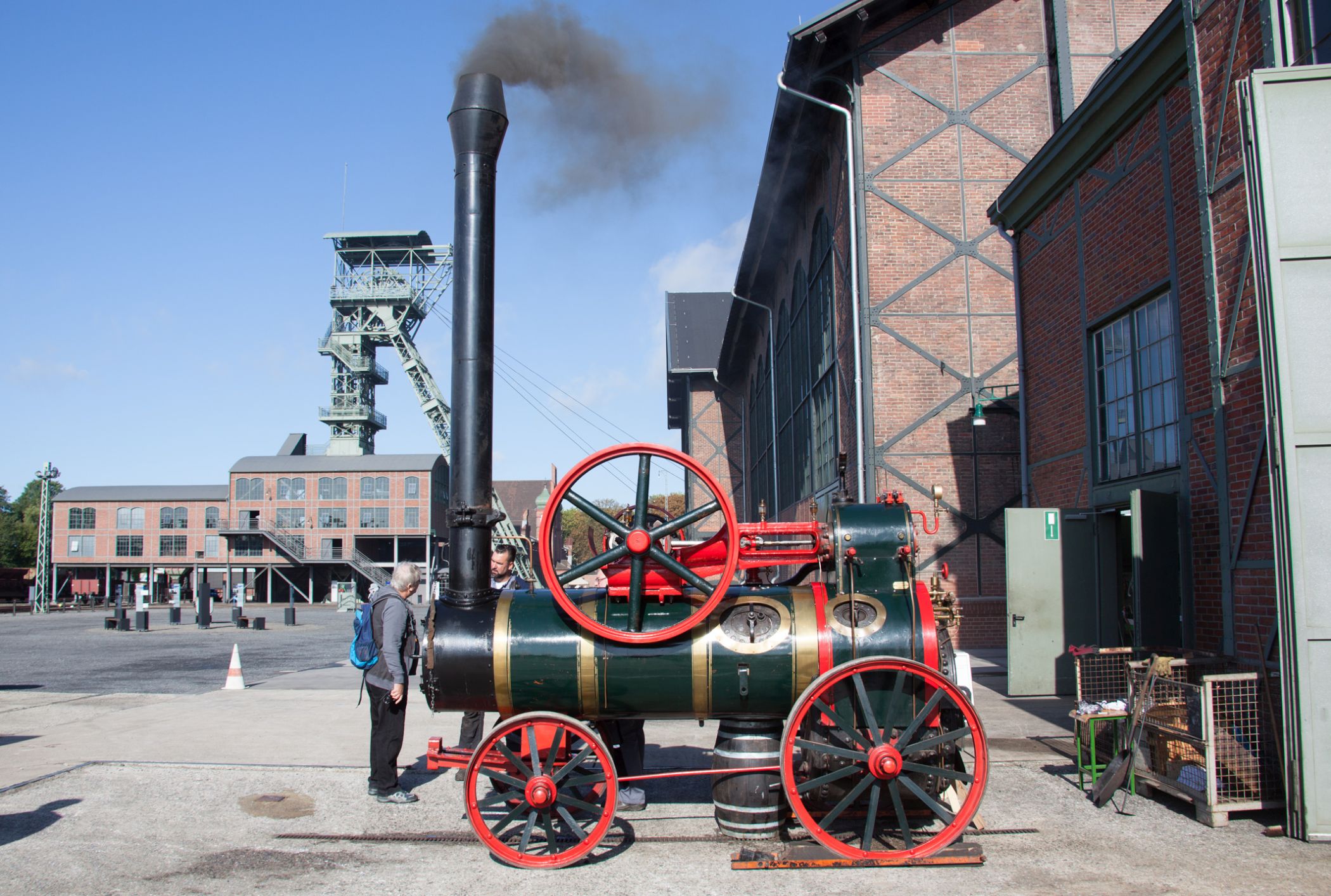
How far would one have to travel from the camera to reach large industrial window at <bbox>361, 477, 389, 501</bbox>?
55281 mm

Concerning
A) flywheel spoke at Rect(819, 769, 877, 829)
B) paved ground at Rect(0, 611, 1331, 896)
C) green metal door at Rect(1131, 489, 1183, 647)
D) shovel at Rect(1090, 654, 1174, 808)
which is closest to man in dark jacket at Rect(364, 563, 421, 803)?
paved ground at Rect(0, 611, 1331, 896)

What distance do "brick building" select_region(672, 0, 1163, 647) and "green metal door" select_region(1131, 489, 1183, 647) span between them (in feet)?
22.3

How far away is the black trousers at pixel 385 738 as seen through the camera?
641 centimetres

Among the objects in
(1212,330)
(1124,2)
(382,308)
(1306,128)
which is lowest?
(1212,330)

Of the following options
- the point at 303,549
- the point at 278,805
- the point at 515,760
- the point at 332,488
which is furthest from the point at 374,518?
the point at 515,760

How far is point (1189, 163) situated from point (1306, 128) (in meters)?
2.80

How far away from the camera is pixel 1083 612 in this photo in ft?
32.7

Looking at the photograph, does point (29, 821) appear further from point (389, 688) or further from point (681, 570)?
point (681, 570)

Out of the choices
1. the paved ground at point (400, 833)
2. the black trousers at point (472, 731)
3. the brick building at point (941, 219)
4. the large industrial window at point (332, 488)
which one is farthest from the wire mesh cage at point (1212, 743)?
the large industrial window at point (332, 488)

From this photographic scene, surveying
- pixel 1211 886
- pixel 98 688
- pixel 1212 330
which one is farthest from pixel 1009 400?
pixel 98 688

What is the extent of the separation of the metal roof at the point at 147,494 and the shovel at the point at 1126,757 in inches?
2333

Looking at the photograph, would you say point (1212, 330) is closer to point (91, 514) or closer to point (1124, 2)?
point (1124, 2)

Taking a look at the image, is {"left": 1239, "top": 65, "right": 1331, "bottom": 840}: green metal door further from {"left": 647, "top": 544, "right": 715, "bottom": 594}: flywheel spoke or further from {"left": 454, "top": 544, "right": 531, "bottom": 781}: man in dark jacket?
{"left": 454, "top": 544, "right": 531, "bottom": 781}: man in dark jacket

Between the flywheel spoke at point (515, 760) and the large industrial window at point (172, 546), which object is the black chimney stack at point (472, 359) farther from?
the large industrial window at point (172, 546)
